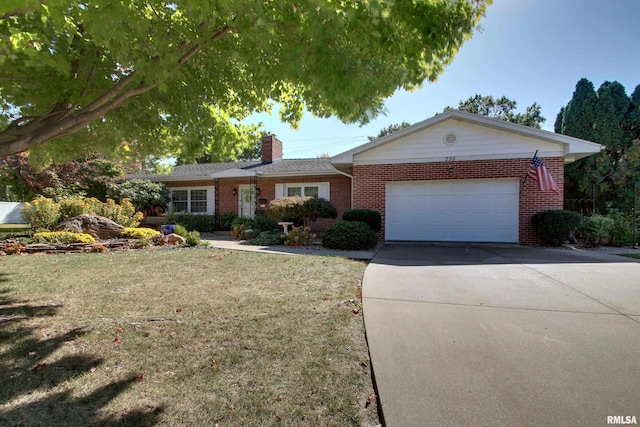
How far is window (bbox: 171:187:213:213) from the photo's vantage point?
17.2m

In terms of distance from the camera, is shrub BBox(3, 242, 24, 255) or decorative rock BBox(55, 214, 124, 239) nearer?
shrub BBox(3, 242, 24, 255)

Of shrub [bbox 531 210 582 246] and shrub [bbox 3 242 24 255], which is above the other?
shrub [bbox 531 210 582 246]

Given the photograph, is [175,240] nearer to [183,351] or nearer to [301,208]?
[301,208]

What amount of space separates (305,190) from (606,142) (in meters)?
15.0

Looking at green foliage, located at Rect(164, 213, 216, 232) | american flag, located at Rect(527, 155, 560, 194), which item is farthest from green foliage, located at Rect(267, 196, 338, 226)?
american flag, located at Rect(527, 155, 560, 194)

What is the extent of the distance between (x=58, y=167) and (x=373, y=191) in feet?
53.0

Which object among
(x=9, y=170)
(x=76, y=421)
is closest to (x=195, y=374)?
(x=76, y=421)

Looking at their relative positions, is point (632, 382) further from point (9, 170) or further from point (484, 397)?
point (9, 170)

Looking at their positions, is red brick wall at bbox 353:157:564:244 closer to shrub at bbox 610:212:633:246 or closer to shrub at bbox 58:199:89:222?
shrub at bbox 610:212:633:246

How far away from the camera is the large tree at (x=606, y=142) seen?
591 inches

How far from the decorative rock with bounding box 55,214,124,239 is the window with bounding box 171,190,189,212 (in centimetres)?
655

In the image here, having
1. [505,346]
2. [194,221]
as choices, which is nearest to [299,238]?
[505,346]

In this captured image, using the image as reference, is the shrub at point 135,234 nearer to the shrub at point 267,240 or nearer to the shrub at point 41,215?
the shrub at point 41,215

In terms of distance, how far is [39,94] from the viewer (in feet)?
14.4
